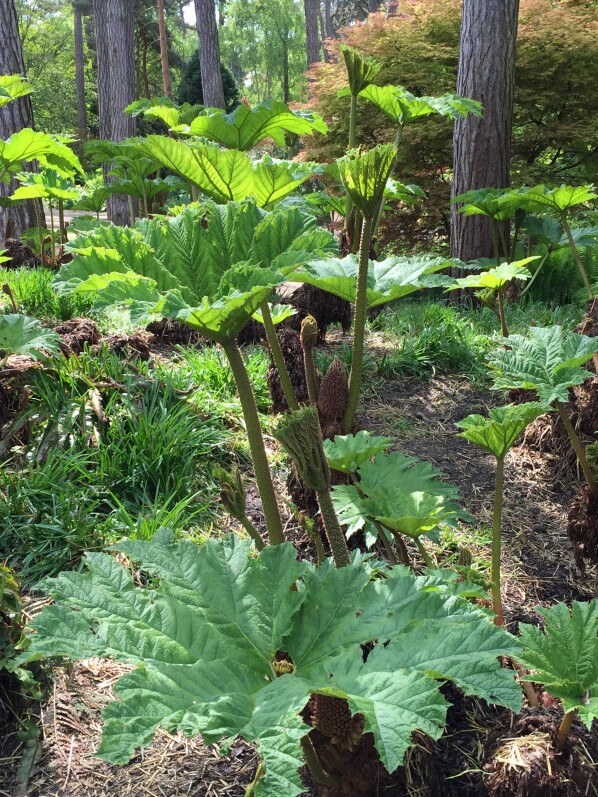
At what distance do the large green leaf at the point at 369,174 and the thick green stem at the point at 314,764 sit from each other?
1.26 meters

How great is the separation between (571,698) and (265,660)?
2.06 feet

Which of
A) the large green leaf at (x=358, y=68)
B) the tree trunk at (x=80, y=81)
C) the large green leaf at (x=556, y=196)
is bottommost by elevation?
the large green leaf at (x=556, y=196)

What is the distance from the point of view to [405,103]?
3549 millimetres

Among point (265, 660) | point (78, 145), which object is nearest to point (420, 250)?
point (265, 660)

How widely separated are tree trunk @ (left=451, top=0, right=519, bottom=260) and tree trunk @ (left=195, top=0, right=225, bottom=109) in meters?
7.25

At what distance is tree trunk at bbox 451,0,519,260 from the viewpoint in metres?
5.66

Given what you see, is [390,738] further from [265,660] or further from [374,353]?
[374,353]

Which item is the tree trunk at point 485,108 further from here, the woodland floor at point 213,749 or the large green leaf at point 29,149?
the woodland floor at point 213,749

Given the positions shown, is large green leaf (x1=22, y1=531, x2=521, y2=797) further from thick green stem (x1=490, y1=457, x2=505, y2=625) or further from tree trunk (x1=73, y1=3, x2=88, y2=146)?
tree trunk (x1=73, y1=3, x2=88, y2=146)

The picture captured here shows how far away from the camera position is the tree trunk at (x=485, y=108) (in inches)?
223

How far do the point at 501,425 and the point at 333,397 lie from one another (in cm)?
73

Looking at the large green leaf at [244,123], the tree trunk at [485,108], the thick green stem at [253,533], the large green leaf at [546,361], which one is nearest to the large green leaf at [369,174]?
the large green leaf at [546,361]

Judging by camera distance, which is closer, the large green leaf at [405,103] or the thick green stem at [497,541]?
the thick green stem at [497,541]

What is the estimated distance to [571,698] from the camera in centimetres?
129
